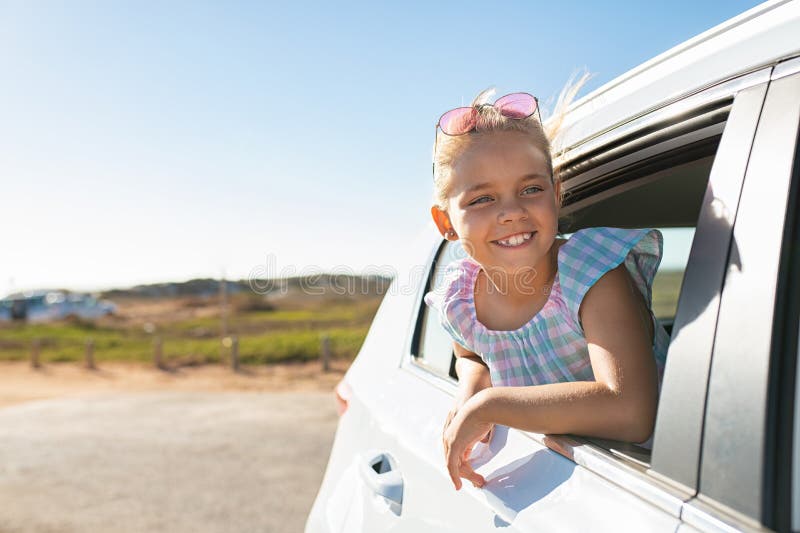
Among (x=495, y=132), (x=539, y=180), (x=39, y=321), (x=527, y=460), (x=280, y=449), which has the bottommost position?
(x=39, y=321)

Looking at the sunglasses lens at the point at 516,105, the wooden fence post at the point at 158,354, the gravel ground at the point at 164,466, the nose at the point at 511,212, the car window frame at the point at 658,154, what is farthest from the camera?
the wooden fence post at the point at 158,354

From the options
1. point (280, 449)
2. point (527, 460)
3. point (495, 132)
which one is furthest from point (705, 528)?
point (280, 449)

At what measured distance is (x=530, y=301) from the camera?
61.2 inches

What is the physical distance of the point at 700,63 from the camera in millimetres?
1128

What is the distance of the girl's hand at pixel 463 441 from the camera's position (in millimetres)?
1231

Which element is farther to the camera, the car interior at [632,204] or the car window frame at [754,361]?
the car interior at [632,204]

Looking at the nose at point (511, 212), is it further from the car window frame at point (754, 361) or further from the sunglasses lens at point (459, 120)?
the car window frame at point (754, 361)

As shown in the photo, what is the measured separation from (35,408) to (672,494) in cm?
1260

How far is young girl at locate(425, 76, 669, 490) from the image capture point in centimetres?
115

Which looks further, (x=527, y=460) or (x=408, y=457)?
(x=408, y=457)

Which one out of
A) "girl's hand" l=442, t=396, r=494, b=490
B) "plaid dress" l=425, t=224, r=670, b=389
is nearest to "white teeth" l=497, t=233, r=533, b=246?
"plaid dress" l=425, t=224, r=670, b=389

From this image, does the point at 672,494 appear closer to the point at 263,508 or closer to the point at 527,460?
the point at 527,460

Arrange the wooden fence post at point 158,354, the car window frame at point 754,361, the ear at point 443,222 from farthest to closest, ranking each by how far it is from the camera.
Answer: the wooden fence post at point 158,354 < the ear at point 443,222 < the car window frame at point 754,361

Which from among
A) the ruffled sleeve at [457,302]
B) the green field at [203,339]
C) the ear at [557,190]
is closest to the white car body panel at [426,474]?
the ruffled sleeve at [457,302]
